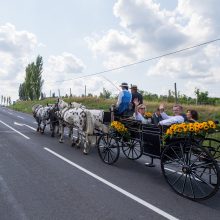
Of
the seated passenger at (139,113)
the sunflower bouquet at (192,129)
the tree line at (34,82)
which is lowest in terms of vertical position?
the sunflower bouquet at (192,129)

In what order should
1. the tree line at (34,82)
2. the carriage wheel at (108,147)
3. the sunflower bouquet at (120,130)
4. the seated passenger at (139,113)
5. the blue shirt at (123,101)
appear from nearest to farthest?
the seated passenger at (139,113), the sunflower bouquet at (120,130), the carriage wheel at (108,147), the blue shirt at (123,101), the tree line at (34,82)

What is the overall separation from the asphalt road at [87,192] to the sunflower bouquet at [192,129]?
47.4 inches

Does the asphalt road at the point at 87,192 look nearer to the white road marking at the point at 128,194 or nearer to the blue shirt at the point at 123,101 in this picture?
the white road marking at the point at 128,194

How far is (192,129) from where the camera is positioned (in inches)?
268

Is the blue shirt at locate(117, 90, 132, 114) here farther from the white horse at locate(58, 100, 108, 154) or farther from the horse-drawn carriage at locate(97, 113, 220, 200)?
the white horse at locate(58, 100, 108, 154)

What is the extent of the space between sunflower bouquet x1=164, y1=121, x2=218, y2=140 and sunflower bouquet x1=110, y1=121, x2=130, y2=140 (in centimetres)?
Result: 236

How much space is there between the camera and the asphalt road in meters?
5.65

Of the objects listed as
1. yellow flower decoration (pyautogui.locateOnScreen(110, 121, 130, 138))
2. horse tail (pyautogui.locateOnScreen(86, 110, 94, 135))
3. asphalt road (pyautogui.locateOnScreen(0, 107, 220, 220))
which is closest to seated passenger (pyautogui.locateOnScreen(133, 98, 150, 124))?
yellow flower decoration (pyautogui.locateOnScreen(110, 121, 130, 138))

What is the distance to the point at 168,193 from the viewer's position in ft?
22.7

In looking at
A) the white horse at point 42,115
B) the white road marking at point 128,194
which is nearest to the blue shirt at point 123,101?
the white road marking at point 128,194

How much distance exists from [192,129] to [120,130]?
3023mm

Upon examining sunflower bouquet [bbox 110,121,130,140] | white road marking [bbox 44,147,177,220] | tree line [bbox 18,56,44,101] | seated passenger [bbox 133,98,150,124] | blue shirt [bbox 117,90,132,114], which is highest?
tree line [bbox 18,56,44,101]

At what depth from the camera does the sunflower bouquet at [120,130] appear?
9477 millimetres

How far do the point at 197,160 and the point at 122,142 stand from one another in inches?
127
